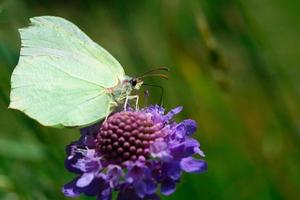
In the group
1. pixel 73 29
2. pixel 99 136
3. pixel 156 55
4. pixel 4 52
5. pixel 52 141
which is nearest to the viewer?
pixel 99 136

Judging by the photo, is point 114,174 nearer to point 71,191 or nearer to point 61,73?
point 71,191

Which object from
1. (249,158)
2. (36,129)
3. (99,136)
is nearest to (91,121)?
(99,136)

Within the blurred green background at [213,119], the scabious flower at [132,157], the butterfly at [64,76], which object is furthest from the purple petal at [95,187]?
the blurred green background at [213,119]

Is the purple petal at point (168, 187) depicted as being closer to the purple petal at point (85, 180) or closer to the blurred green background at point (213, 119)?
the purple petal at point (85, 180)

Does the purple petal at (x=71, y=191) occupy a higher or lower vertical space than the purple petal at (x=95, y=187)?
lower

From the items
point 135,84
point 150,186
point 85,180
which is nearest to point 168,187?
point 150,186

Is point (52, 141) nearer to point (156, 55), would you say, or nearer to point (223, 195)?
point (223, 195)

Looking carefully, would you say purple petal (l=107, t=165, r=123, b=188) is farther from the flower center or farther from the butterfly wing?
the butterfly wing
